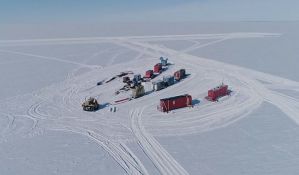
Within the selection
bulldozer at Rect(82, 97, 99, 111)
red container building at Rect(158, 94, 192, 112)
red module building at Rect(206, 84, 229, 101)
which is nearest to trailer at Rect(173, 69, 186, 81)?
red module building at Rect(206, 84, 229, 101)

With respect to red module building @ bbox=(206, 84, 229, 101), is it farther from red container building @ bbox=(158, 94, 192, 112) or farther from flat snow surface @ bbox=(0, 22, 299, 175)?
red container building @ bbox=(158, 94, 192, 112)

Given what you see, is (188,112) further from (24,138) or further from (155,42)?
(155,42)

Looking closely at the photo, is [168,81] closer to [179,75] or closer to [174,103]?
[179,75]

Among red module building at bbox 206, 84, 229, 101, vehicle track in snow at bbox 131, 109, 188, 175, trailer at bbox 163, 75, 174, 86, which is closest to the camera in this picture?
vehicle track in snow at bbox 131, 109, 188, 175

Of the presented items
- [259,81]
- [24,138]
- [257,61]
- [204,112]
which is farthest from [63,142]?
[257,61]

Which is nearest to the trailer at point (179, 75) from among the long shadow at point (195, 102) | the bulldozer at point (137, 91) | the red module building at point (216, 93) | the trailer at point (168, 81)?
the trailer at point (168, 81)

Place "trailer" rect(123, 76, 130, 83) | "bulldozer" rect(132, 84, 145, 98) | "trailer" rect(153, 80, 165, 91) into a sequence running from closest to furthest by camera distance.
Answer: "bulldozer" rect(132, 84, 145, 98)
"trailer" rect(153, 80, 165, 91)
"trailer" rect(123, 76, 130, 83)
